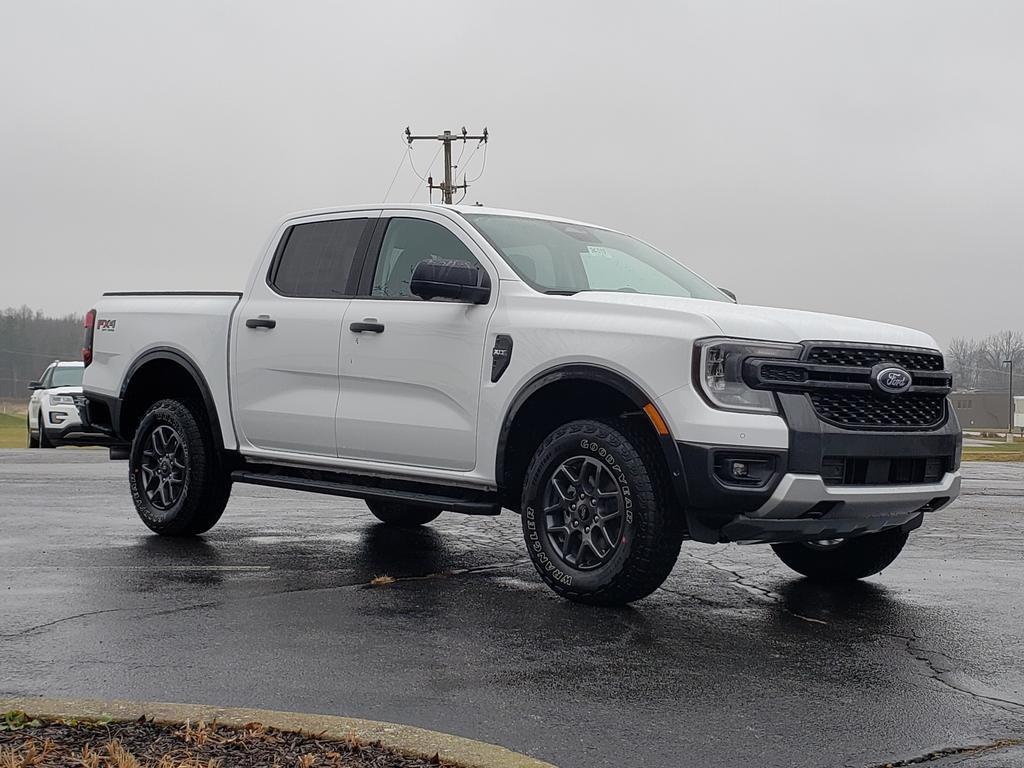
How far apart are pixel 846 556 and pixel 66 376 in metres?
20.2

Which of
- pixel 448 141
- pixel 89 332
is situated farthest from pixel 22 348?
pixel 89 332

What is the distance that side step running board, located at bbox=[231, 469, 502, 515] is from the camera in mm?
6758

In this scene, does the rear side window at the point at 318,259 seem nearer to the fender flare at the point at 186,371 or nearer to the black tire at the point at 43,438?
the fender flare at the point at 186,371

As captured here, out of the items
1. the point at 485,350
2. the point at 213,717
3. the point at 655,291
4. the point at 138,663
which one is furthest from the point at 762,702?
the point at 655,291

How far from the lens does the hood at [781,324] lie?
5.80 meters

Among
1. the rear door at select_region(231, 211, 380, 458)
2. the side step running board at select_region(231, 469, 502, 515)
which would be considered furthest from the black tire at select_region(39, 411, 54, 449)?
the rear door at select_region(231, 211, 380, 458)

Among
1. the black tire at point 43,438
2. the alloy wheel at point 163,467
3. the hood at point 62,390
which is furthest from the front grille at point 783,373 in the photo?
the black tire at point 43,438

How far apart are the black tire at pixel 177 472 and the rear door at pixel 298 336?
0.44 metres

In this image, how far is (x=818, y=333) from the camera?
232 inches

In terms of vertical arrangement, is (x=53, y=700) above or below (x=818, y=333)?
below

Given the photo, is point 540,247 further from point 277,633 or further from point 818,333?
point 277,633

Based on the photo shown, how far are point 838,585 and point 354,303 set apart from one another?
3.22 metres

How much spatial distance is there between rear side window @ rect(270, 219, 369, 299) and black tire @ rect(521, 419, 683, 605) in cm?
199

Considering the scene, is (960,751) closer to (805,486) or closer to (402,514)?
(805,486)
